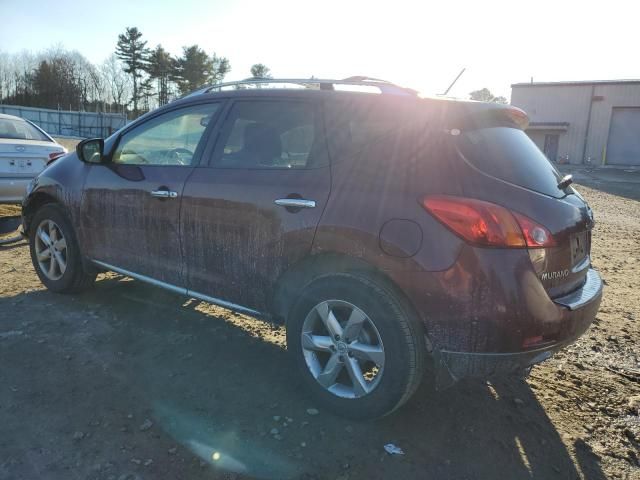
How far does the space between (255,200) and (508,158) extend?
4.85 ft

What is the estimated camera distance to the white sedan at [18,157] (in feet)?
23.4

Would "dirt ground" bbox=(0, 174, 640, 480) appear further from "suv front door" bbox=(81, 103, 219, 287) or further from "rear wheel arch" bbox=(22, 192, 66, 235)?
"rear wheel arch" bbox=(22, 192, 66, 235)

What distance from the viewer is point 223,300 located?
3385 mm

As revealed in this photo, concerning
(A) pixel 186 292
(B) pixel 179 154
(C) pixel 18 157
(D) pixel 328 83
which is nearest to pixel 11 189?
(C) pixel 18 157

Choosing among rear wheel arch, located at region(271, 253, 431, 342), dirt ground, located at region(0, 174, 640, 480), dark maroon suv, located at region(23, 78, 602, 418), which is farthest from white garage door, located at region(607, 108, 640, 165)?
rear wheel arch, located at region(271, 253, 431, 342)

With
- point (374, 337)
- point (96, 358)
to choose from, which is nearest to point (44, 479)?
point (96, 358)

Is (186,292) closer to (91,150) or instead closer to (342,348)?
(342,348)

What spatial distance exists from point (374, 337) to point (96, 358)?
200 cm

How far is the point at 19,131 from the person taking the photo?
7926mm

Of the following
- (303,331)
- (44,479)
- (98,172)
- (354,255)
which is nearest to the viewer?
(44,479)

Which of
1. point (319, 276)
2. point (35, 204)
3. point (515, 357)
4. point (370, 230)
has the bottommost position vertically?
point (515, 357)

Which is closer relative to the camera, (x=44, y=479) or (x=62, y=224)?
(x=44, y=479)

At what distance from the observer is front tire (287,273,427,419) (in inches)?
100

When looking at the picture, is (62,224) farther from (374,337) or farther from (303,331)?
(374,337)
